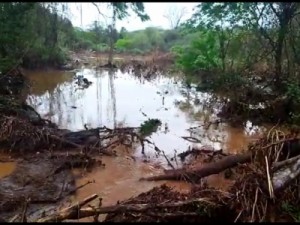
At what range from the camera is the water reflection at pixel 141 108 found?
11219 mm

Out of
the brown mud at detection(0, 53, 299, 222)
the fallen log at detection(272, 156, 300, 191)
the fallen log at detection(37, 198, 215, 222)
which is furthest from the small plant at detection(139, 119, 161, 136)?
the fallen log at detection(37, 198, 215, 222)

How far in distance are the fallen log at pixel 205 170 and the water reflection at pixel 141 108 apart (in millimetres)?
1732

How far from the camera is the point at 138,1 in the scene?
11.3 meters

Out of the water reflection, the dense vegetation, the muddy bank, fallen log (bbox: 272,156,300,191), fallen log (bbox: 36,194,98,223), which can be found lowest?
the muddy bank

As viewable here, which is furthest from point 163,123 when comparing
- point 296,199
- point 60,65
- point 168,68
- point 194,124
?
point 60,65

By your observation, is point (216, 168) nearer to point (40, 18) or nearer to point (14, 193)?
point (14, 193)

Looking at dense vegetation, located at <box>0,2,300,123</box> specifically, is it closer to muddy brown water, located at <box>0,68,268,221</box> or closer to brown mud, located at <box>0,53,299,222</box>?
muddy brown water, located at <box>0,68,268,221</box>

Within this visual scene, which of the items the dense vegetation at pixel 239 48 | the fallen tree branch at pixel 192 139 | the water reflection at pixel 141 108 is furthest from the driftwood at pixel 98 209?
the dense vegetation at pixel 239 48

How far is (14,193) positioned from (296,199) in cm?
459

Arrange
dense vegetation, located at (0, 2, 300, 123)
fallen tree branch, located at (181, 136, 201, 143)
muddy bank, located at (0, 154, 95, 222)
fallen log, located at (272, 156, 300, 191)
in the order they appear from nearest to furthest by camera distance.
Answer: fallen log, located at (272, 156, 300, 191), muddy bank, located at (0, 154, 95, 222), fallen tree branch, located at (181, 136, 201, 143), dense vegetation, located at (0, 2, 300, 123)

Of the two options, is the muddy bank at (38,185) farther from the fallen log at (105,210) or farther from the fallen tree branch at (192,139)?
the fallen tree branch at (192,139)

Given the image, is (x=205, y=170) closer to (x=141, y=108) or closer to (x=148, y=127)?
(x=148, y=127)

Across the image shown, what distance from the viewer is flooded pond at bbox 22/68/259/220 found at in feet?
26.2

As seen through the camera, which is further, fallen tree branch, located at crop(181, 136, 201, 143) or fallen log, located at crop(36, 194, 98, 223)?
fallen tree branch, located at crop(181, 136, 201, 143)
